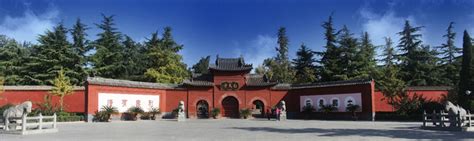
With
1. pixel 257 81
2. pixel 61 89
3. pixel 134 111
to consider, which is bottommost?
pixel 134 111

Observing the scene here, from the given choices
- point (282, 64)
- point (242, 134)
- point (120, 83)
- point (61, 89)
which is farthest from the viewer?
point (282, 64)

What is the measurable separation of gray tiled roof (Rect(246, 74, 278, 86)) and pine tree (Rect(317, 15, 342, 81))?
8293mm

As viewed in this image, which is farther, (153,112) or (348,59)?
(348,59)

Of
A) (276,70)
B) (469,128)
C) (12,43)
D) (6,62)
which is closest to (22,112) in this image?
(469,128)

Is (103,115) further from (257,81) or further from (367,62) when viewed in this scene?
(367,62)

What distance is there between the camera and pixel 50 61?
116 feet

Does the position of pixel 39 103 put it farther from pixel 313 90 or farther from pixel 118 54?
pixel 313 90

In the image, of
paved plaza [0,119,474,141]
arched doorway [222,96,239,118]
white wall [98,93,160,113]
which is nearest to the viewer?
paved plaza [0,119,474,141]

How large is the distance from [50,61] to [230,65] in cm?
1689

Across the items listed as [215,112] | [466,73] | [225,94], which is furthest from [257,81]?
[466,73]

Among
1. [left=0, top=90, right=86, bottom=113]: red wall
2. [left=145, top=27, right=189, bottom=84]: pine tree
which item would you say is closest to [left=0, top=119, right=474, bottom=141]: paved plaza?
[left=0, top=90, right=86, bottom=113]: red wall

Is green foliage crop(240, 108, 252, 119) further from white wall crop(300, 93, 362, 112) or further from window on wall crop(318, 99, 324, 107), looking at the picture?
window on wall crop(318, 99, 324, 107)

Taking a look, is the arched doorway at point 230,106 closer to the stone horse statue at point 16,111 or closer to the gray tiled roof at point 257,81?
the gray tiled roof at point 257,81

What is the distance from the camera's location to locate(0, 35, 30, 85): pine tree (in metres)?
35.0
